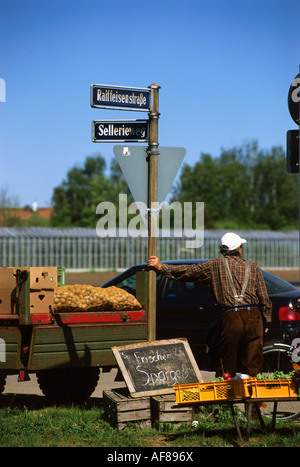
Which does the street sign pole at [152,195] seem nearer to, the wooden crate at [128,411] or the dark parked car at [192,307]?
the wooden crate at [128,411]

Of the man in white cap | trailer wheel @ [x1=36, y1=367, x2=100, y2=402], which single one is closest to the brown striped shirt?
the man in white cap

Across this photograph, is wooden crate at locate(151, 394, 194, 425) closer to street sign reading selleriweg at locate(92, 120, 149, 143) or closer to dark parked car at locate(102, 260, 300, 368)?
street sign reading selleriweg at locate(92, 120, 149, 143)

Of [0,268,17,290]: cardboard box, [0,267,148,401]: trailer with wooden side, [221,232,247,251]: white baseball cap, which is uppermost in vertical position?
[221,232,247,251]: white baseball cap

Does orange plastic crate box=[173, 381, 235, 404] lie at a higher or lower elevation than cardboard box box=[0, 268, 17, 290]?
lower

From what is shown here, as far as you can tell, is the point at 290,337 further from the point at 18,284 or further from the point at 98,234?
the point at 98,234

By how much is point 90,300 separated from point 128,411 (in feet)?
4.88

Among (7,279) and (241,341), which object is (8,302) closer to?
(7,279)

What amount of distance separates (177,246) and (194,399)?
38142 millimetres

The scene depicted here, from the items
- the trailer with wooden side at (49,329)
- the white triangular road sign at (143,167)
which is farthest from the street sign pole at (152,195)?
the trailer with wooden side at (49,329)

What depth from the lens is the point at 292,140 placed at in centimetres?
716

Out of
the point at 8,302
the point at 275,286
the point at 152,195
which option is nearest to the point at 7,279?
the point at 8,302

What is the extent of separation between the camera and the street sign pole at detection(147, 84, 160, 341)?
6.56 m

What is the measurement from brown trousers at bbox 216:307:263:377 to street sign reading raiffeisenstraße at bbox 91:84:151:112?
228cm

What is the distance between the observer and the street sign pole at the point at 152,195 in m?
6.56
